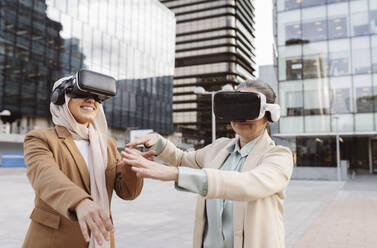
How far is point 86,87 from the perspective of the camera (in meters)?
1.90

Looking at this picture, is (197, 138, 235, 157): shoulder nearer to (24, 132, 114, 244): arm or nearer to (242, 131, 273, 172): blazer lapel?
(242, 131, 273, 172): blazer lapel

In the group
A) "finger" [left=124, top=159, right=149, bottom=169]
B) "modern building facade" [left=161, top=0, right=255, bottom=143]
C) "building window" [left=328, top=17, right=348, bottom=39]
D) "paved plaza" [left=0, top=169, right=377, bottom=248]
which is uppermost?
"modern building facade" [left=161, top=0, right=255, bottom=143]

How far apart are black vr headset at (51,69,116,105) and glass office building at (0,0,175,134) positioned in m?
36.4

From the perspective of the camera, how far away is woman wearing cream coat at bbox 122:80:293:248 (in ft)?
4.87

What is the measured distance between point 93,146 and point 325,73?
27480 mm

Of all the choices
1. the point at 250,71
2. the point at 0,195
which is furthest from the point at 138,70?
the point at 250,71

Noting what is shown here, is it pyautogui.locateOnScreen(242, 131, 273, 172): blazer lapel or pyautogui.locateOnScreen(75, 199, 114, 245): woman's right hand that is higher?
pyautogui.locateOnScreen(242, 131, 273, 172): blazer lapel

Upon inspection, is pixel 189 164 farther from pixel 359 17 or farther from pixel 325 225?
pixel 359 17

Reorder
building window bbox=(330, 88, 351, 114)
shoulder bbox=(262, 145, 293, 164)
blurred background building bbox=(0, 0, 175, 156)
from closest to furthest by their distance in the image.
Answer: shoulder bbox=(262, 145, 293, 164) < building window bbox=(330, 88, 351, 114) < blurred background building bbox=(0, 0, 175, 156)

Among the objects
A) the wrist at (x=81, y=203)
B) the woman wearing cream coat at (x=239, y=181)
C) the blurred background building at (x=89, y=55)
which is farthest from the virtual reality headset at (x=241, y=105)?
the blurred background building at (x=89, y=55)

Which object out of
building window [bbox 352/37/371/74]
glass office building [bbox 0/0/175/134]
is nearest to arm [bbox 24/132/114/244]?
building window [bbox 352/37/371/74]

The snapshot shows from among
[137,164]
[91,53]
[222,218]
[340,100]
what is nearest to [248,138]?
[222,218]

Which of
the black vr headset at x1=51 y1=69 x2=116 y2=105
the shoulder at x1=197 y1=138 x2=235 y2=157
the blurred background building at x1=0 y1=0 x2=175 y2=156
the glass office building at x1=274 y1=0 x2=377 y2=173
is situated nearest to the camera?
the black vr headset at x1=51 y1=69 x2=116 y2=105

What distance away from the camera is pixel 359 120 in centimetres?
2512
